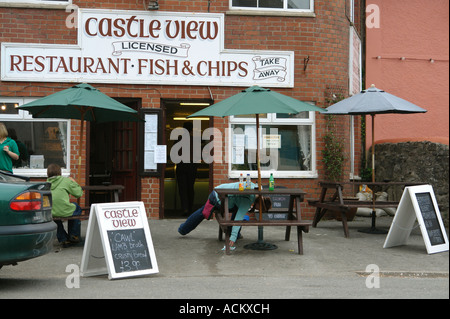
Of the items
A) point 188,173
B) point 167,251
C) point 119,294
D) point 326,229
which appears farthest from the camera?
point 188,173

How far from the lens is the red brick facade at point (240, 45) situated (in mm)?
12375

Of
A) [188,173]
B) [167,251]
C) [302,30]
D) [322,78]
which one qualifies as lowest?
[167,251]

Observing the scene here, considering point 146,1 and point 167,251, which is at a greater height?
point 146,1

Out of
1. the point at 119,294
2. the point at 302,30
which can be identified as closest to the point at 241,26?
the point at 302,30

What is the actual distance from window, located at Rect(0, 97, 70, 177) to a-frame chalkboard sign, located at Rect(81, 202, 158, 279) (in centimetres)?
509

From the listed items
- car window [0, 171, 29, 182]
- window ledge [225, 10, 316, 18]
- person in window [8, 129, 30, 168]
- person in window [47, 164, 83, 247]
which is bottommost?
person in window [47, 164, 83, 247]

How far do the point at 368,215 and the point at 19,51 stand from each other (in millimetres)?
8462

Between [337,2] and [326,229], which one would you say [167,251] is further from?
[337,2]

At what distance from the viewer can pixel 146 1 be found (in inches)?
496

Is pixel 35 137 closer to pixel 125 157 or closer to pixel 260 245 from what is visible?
pixel 125 157

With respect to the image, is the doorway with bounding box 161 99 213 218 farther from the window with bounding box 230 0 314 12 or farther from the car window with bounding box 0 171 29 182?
the car window with bounding box 0 171 29 182

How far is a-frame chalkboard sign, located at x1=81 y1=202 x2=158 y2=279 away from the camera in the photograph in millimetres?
7316

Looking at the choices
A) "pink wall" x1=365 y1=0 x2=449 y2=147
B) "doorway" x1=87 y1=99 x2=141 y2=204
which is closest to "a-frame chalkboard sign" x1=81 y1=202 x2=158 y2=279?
"doorway" x1=87 y1=99 x2=141 y2=204

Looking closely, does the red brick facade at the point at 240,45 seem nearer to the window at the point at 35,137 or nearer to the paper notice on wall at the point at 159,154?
the window at the point at 35,137
